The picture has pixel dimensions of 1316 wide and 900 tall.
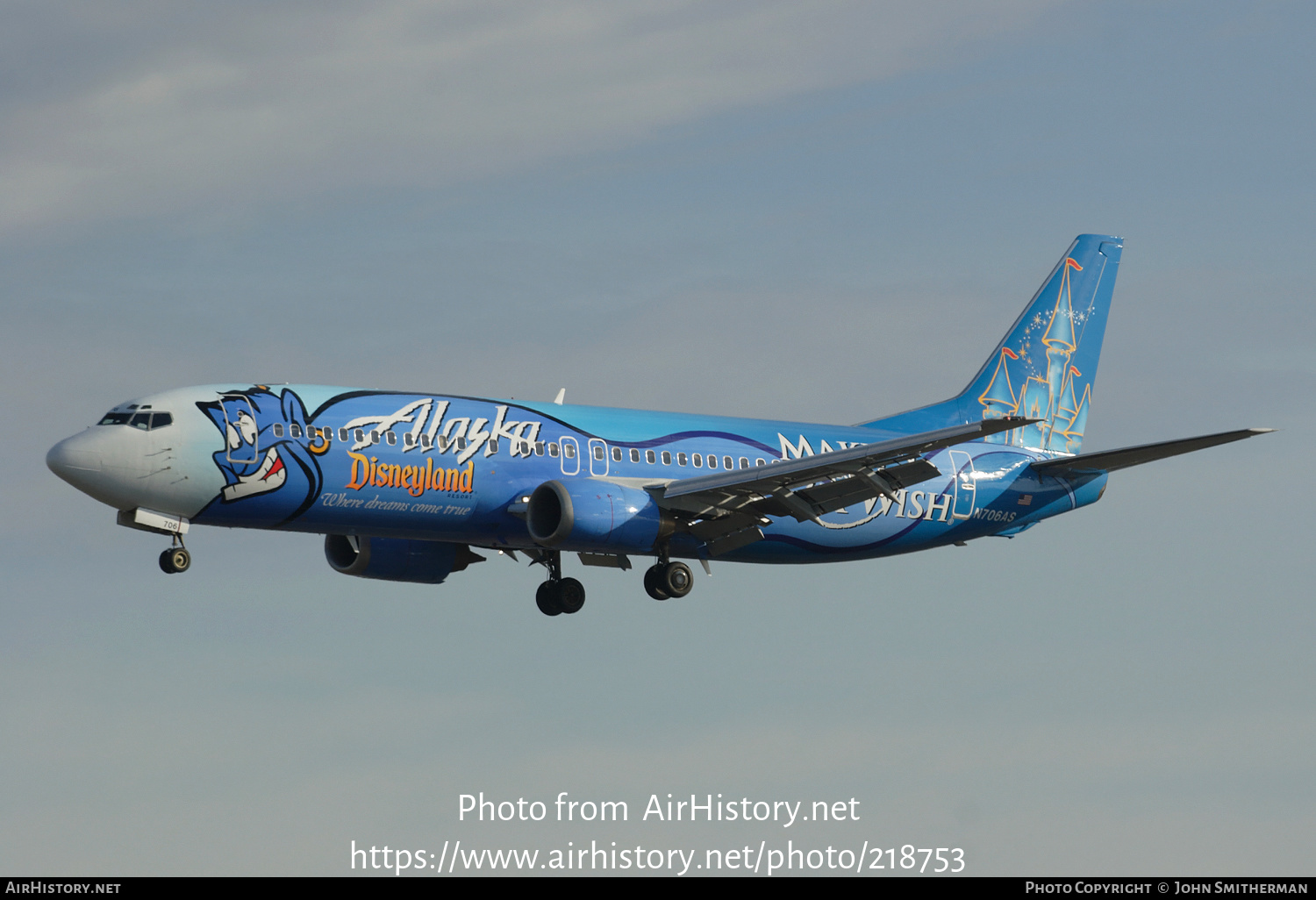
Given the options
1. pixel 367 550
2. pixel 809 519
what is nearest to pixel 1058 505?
pixel 809 519

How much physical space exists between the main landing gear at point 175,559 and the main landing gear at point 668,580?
12.1 metres

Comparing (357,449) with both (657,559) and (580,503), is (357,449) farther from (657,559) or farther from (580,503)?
(657,559)

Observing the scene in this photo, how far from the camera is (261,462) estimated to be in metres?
41.4

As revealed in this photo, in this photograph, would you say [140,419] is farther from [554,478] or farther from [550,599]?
[550,599]

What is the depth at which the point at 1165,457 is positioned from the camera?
4775 cm

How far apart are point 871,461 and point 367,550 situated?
14009mm

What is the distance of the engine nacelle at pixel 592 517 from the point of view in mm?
43812

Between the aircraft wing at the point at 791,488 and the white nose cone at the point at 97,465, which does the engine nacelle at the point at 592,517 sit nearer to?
the aircraft wing at the point at 791,488

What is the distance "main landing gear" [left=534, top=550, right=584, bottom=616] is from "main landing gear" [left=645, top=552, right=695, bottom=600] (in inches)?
128

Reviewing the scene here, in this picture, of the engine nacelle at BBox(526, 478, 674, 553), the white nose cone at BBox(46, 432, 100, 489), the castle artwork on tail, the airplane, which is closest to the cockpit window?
the airplane

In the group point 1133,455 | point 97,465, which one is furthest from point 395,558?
point 1133,455

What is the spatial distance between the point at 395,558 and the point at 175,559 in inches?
335

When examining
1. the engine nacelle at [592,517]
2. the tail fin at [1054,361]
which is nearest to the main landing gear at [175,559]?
the engine nacelle at [592,517]

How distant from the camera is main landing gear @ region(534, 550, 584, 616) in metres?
49.6
